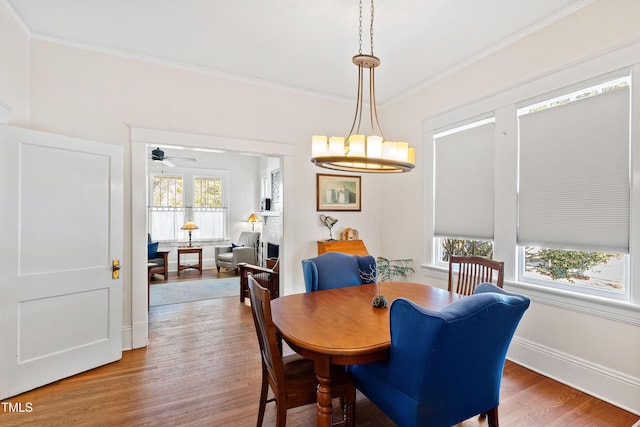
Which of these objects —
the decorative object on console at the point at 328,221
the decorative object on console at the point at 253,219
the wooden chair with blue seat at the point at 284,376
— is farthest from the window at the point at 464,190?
the decorative object on console at the point at 253,219

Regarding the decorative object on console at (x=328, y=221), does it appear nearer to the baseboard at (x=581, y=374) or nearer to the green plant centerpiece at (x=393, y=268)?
the green plant centerpiece at (x=393, y=268)

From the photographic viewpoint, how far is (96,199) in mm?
2789

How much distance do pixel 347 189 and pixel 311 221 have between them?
2.42 ft

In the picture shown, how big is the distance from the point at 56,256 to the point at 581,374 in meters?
4.37

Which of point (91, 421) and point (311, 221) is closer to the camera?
point (91, 421)

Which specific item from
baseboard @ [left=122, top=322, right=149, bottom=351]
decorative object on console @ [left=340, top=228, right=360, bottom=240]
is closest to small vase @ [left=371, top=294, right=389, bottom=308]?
decorative object on console @ [left=340, top=228, right=360, bottom=240]

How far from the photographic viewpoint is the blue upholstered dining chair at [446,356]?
3.97 feet

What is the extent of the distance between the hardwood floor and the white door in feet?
0.76

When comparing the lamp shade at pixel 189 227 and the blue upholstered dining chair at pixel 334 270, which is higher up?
the lamp shade at pixel 189 227

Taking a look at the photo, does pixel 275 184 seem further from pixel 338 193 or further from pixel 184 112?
pixel 184 112

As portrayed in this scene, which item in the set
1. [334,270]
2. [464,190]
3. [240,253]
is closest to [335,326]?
[334,270]

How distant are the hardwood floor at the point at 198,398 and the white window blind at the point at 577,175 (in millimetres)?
1164

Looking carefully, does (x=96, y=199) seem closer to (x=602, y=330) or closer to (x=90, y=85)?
(x=90, y=85)

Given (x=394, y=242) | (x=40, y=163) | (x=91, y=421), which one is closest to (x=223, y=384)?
(x=91, y=421)
